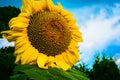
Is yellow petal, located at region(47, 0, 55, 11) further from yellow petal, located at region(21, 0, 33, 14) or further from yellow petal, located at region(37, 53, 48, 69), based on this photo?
yellow petal, located at region(37, 53, 48, 69)

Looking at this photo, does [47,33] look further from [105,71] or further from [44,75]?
[105,71]

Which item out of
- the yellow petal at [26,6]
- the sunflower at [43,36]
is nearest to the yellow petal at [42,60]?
the sunflower at [43,36]

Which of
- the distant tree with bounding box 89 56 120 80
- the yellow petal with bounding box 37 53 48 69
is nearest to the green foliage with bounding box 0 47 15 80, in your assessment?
the yellow petal with bounding box 37 53 48 69

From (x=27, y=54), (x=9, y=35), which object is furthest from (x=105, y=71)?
(x=9, y=35)

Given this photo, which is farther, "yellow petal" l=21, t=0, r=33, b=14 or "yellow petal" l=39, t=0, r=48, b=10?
"yellow petal" l=39, t=0, r=48, b=10

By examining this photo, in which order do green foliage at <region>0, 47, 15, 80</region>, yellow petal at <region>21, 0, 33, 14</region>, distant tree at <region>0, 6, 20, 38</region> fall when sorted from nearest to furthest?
1. yellow petal at <region>21, 0, 33, 14</region>
2. distant tree at <region>0, 6, 20, 38</region>
3. green foliage at <region>0, 47, 15, 80</region>

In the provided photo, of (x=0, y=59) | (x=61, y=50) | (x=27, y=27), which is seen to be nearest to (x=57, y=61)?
(x=61, y=50)

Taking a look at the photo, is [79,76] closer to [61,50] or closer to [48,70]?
[48,70]
